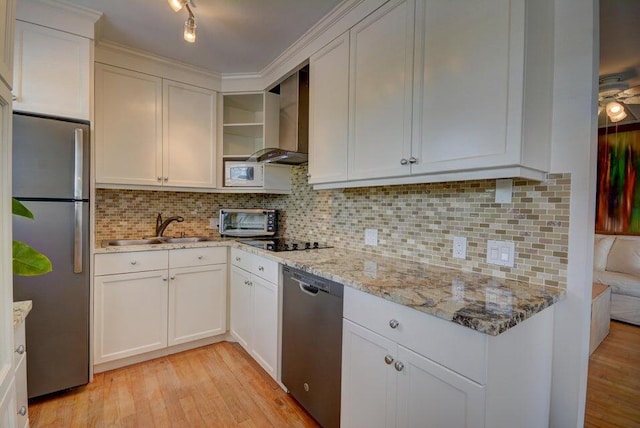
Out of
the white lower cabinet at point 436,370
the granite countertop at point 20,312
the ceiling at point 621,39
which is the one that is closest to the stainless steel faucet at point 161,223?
the granite countertop at point 20,312

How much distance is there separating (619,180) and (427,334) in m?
4.16

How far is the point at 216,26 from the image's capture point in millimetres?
1944

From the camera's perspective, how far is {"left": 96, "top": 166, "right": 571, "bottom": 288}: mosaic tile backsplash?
121 centimetres

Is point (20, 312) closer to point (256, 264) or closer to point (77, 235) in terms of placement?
point (77, 235)

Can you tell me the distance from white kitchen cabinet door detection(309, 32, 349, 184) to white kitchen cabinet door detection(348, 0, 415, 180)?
0.07m

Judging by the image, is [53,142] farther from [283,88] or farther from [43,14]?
[283,88]

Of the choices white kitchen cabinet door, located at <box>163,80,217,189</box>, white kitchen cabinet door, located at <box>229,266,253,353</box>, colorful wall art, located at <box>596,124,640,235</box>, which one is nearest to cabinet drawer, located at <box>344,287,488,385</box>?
white kitchen cabinet door, located at <box>229,266,253,353</box>

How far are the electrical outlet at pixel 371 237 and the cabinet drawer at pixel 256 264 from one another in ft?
2.05

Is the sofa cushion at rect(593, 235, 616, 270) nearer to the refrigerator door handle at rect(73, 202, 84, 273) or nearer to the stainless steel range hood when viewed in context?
the stainless steel range hood

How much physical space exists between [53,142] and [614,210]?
5.60 metres

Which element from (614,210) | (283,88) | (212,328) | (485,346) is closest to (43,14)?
(283,88)

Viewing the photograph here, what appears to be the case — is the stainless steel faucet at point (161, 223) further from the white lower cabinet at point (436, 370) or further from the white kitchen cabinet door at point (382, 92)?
the white lower cabinet at point (436, 370)

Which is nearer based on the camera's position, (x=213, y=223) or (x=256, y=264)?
(x=256, y=264)

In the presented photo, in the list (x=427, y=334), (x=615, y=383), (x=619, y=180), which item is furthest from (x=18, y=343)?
(x=619, y=180)
